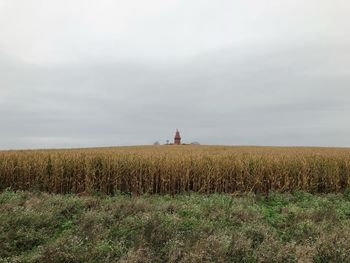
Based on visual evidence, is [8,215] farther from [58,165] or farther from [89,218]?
[58,165]

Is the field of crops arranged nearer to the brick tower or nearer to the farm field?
the farm field

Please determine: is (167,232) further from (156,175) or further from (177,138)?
(177,138)

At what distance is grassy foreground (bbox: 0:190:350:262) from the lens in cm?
633

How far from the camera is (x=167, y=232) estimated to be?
7398 millimetres

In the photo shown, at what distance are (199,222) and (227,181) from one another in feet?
17.1

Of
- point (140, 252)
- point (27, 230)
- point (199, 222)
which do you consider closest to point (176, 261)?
point (140, 252)

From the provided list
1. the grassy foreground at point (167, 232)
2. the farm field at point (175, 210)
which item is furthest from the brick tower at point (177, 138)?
the grassy foreground at point (167, 232)

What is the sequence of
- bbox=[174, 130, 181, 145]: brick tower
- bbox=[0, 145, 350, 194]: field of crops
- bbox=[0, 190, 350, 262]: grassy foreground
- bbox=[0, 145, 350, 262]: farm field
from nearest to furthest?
bbox=[0, 190, 350, 262]: grassy foreground < bbox=[0, 145, 350, 262]: farm field < bbox=[0, 145, 350, 194]: field of crops < bbox=[174, 130, 181, 145]: brick tower

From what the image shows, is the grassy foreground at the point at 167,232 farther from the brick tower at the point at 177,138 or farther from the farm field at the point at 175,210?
the brick tower at the point at 177,138

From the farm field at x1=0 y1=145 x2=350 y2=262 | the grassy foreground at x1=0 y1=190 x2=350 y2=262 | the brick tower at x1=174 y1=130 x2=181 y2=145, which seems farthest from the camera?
the brick tower at x1=174 y1=130 x2=181 y2=145

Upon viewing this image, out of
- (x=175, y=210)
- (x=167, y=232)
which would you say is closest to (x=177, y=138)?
(x=175, y=210)

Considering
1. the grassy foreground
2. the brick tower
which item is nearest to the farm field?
the grassy foreground

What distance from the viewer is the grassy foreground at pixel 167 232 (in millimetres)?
6328

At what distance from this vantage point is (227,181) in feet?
42.8
